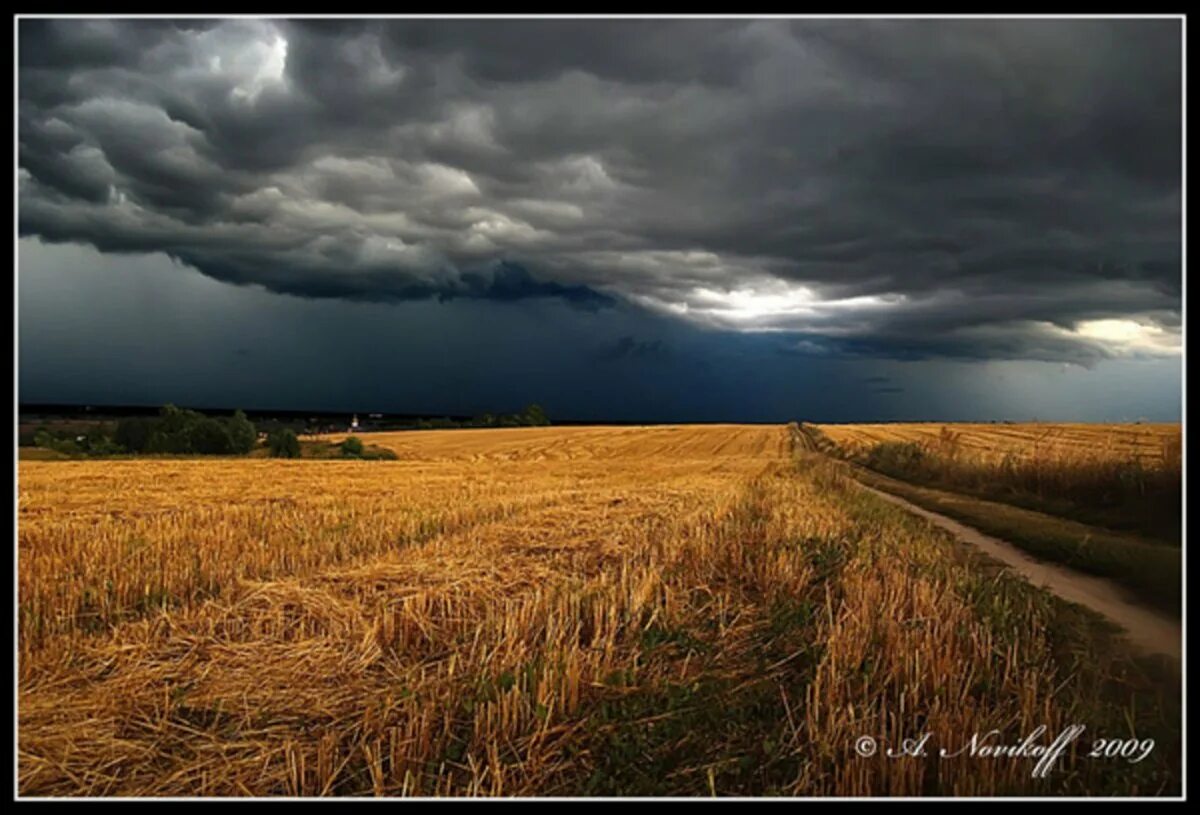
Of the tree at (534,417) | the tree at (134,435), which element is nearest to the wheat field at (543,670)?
the tree at (134,435)

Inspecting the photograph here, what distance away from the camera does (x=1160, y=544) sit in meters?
10.9

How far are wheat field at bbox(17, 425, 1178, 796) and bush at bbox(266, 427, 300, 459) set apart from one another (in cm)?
4440

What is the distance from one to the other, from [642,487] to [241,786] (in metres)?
19.6

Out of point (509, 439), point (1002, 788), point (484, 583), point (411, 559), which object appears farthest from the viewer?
point (509, 439)

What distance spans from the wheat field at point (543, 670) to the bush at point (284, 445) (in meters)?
44.4

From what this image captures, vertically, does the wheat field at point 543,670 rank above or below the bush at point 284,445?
above

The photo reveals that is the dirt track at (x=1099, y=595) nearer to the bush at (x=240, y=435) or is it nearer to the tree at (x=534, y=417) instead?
the bush at (x=240, y=435)

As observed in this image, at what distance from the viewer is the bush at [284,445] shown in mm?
54094

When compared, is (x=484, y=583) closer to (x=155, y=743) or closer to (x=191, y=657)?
(x=191, y=657)

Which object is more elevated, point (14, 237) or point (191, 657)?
point (14, 237)

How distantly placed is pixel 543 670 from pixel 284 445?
53752 millimetres

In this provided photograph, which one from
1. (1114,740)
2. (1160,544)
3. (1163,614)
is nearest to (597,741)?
(1114,740)

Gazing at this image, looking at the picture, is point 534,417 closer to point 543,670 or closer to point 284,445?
point 284,445

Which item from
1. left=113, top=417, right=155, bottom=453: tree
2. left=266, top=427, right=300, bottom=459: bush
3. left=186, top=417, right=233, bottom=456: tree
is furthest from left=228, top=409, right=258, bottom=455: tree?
left=113, top=417, right=155, bottom=453: tree
